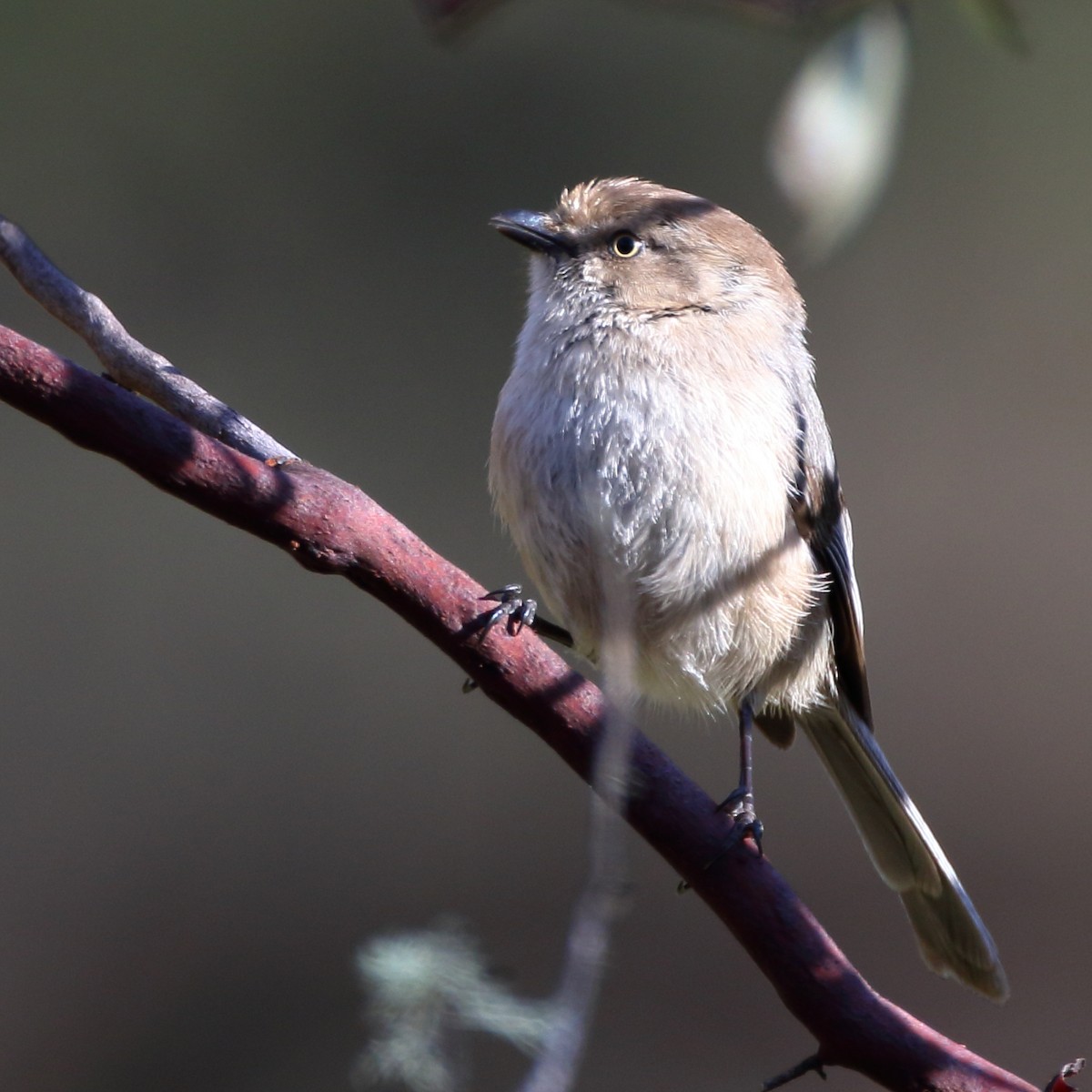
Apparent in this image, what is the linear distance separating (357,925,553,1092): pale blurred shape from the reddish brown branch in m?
0.37

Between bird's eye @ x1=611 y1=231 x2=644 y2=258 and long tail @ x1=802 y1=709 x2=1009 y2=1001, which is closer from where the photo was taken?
long tail @ x1=802 y1=709 x2=1009 y2=1001

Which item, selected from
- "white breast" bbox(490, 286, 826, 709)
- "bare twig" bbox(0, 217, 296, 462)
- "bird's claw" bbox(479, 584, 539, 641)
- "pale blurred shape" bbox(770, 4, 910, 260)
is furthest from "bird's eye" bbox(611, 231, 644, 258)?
"pale blurred shape" bbox(770, 4, 910, 260)

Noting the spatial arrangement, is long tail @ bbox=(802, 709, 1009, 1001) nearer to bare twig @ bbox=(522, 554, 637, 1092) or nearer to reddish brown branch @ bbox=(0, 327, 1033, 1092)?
reddish brown branch @ bbox=(0, 327, 1033, 1092)

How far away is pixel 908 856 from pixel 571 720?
1.49 m

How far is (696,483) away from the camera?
2.35 meters

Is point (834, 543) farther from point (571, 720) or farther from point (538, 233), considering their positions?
point (571, 720)

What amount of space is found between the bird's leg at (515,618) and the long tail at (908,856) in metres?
0.69

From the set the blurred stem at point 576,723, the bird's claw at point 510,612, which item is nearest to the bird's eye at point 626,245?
the bird's claw at point 510,612

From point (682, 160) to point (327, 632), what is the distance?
214 centimetres

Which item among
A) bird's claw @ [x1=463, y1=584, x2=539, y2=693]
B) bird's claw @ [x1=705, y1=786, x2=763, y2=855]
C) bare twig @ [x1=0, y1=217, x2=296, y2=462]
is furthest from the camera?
bird's claw @ [x1=705, y1=786, x2=763, y2=855]

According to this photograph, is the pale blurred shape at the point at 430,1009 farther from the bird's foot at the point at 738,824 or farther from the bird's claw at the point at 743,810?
the bird's claw at the point at 743,810

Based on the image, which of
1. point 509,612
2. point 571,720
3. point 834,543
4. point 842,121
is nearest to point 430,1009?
point 571,720

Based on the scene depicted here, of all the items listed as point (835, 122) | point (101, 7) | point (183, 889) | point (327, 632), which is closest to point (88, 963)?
point (183, 889)

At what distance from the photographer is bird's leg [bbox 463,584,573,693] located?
4.89 ft
